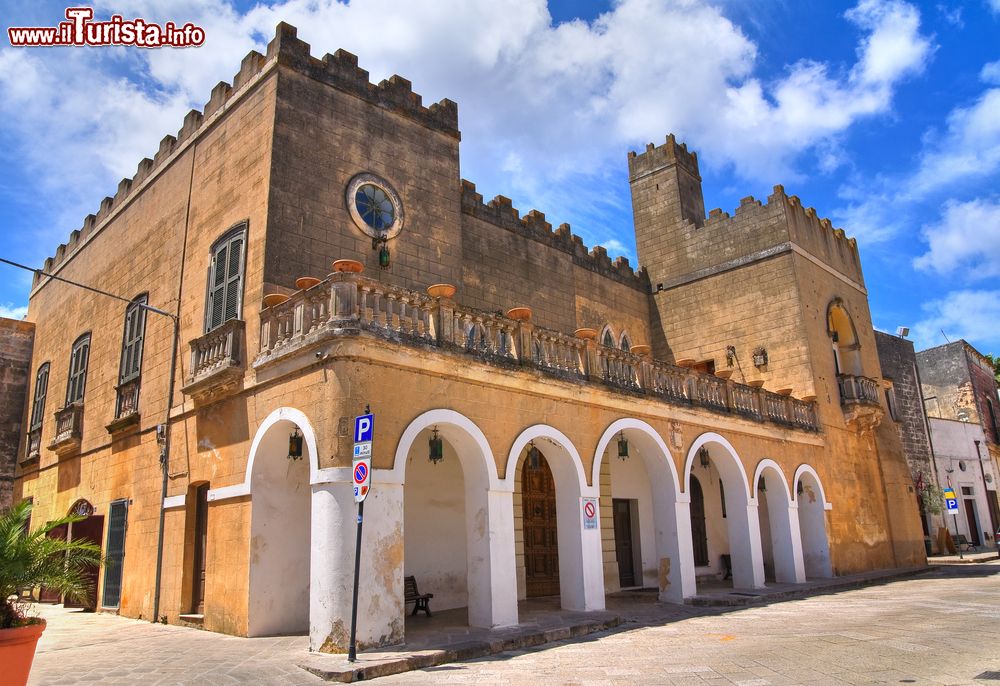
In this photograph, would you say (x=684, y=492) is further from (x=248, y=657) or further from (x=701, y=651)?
(x=248, y=657)

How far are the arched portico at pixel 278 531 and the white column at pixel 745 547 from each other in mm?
9689

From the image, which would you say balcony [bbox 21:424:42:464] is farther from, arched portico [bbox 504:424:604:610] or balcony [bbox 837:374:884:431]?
balcony [bbox 837:374:884:431]

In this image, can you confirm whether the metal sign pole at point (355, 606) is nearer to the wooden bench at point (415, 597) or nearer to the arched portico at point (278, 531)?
the arched portico at point (278, 531)

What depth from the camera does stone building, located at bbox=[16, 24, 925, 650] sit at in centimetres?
1029

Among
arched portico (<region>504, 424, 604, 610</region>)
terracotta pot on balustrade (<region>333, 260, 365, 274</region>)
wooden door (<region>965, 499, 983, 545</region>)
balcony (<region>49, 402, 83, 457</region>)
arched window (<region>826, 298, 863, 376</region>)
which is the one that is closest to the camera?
terracotta pot on balustrade (<region>333, 260, 365, 274</region>)

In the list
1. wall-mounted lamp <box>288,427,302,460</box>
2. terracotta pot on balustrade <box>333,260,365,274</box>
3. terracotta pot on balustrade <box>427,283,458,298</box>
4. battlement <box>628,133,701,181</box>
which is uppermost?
battlement <box>628,133,701,181</box>

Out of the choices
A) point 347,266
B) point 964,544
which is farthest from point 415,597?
point 964,544

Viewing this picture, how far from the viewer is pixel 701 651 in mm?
8766

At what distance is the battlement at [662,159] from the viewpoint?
23109 mm

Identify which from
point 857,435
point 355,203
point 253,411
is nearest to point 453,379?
point 253,411

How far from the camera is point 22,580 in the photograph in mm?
6371

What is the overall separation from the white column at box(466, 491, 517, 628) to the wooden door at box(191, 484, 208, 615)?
4.77 meters

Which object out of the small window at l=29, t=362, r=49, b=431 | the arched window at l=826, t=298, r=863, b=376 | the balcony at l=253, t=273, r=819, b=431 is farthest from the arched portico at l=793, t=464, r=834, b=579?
the small window at l=29, t=362, r=49, b=431

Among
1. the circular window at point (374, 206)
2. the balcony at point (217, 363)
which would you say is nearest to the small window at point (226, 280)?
the balcony at point (217, 363)
